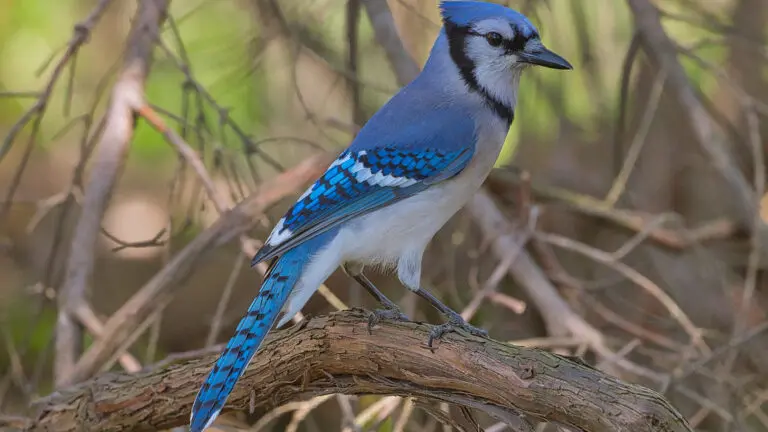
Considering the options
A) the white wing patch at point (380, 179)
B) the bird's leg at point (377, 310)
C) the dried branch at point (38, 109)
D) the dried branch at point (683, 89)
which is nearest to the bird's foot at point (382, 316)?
the bird's leg at point (377, 310)

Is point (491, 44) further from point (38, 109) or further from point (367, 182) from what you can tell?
point (38, 109)

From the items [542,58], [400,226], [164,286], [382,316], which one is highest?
[542,58]

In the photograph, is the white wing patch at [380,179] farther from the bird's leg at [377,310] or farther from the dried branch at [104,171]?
the dried branch at [104,171]

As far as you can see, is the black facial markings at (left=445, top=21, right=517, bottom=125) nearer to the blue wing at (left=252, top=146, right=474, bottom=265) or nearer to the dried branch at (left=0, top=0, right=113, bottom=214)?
the blue wing at (left=252, top=146, right=474, bottom=265)

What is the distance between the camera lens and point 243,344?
188 cm

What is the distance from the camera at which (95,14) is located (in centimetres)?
258

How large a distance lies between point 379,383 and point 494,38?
87 cm

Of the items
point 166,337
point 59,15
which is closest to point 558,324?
point 166,337

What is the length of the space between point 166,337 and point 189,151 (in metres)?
1.99

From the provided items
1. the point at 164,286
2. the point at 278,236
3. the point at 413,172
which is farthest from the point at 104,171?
the point at 413,172

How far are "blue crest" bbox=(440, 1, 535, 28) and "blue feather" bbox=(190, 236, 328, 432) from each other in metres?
0.72

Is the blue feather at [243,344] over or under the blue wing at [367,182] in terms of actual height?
under

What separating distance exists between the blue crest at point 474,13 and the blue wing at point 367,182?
12.7 inches

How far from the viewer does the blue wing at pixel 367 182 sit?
2154mm
